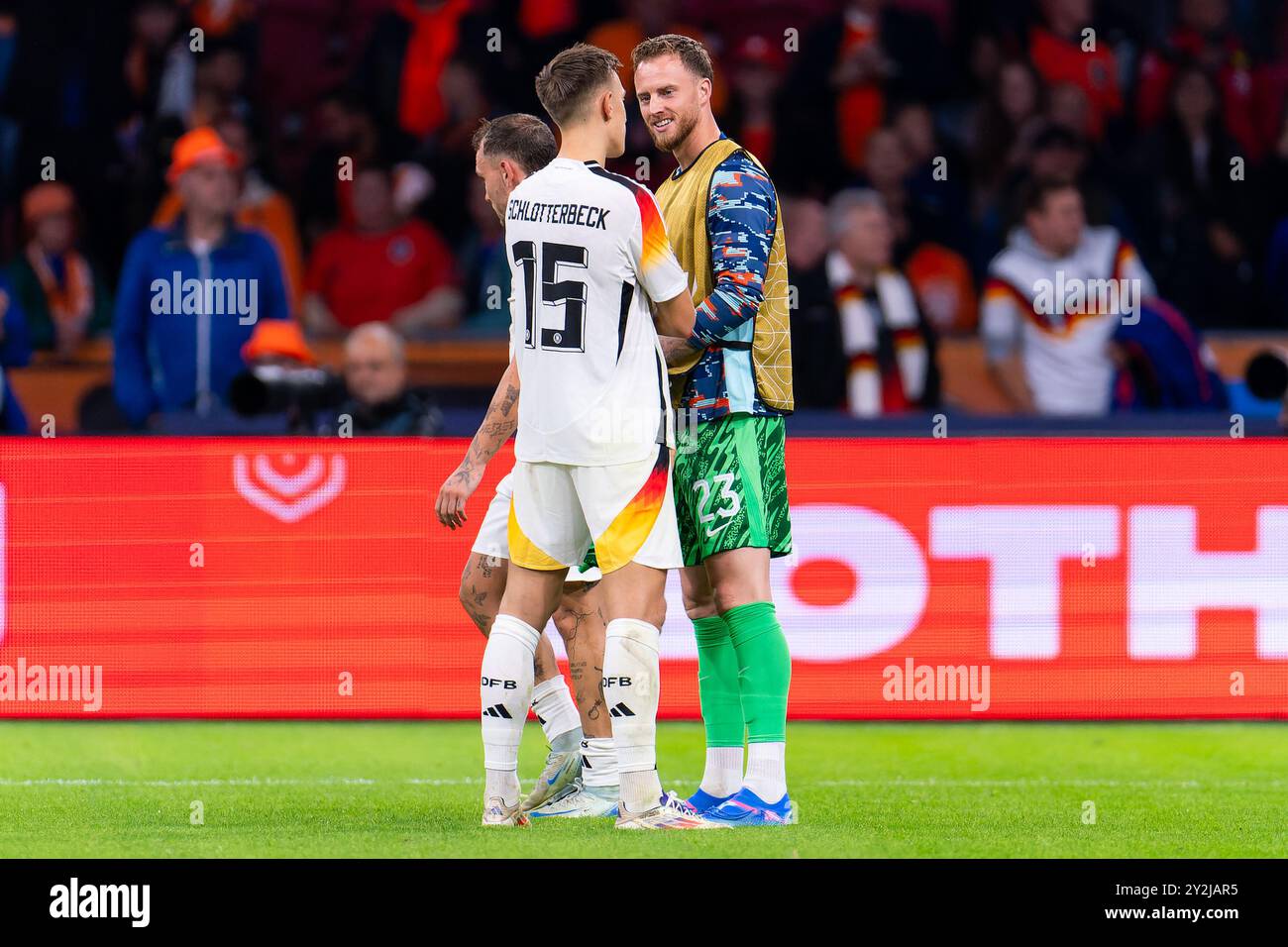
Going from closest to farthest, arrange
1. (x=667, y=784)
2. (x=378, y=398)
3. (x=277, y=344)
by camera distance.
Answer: (x=667, y=784) → (x=378, y=398) → (x=277, y=344)

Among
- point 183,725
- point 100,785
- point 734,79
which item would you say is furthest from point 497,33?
point 100,785

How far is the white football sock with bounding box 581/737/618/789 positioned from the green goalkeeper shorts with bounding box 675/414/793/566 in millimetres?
679

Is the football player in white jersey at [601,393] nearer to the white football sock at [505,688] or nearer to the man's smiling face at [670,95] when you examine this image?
the white football sock at [505,688]

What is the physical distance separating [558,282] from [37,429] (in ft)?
22.8

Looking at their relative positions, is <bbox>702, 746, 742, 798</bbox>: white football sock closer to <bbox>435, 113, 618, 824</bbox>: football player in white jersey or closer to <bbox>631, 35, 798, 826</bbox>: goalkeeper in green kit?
<bbox>631, 35, 798, 826</bbox>: goalkeeper in green kit

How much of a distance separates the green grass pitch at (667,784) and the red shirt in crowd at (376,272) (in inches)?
174

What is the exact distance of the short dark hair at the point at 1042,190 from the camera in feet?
39.3

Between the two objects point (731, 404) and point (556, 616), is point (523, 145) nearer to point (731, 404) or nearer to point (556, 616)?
point (731, 404)

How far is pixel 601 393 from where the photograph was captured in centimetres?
564

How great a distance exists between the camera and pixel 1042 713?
8.71 meters

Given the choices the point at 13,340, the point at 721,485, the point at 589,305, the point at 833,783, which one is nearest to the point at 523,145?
the point at 589,305

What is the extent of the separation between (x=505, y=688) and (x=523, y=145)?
163 centimetres

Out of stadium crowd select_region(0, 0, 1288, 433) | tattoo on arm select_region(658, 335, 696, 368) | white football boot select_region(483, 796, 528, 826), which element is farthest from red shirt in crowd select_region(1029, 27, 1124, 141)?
white football boot select_region(483, 796, 528, 826)

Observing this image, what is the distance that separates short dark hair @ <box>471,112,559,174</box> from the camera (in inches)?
246
